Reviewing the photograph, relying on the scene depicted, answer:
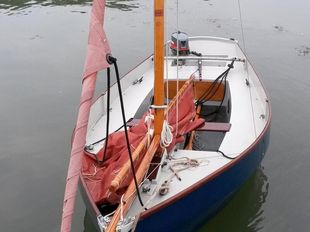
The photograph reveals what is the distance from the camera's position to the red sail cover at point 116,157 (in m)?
5.16

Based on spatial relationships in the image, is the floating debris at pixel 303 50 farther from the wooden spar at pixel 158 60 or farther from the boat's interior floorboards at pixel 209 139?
the wooden spar at pixel 158 60

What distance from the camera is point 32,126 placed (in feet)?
32.4

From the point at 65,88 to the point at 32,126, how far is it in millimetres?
2230

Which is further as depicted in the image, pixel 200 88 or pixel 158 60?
pixel 200 88

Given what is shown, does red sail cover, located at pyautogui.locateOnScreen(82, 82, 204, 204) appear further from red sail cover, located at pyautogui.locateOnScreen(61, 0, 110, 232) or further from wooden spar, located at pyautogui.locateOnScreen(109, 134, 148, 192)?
red sail cover, located at pyautogui.locateOnScreen(61, 0, 110, 232)

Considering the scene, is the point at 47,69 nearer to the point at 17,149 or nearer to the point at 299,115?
the point at 17,149

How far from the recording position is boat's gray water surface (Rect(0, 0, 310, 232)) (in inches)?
288

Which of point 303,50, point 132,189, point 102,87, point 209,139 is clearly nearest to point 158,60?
point 132,189

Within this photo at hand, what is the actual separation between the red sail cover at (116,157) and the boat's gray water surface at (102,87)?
158 centimetres

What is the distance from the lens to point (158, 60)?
532 centimetres

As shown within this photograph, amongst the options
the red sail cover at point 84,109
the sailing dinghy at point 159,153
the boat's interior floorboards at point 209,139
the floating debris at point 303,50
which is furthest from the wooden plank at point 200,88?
the floating debris at point 303,50

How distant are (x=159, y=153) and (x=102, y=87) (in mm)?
6138

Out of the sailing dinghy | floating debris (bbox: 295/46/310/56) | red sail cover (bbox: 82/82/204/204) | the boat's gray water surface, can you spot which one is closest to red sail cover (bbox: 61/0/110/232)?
the sailing dinghy

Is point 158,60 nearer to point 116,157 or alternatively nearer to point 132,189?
point 116,157
